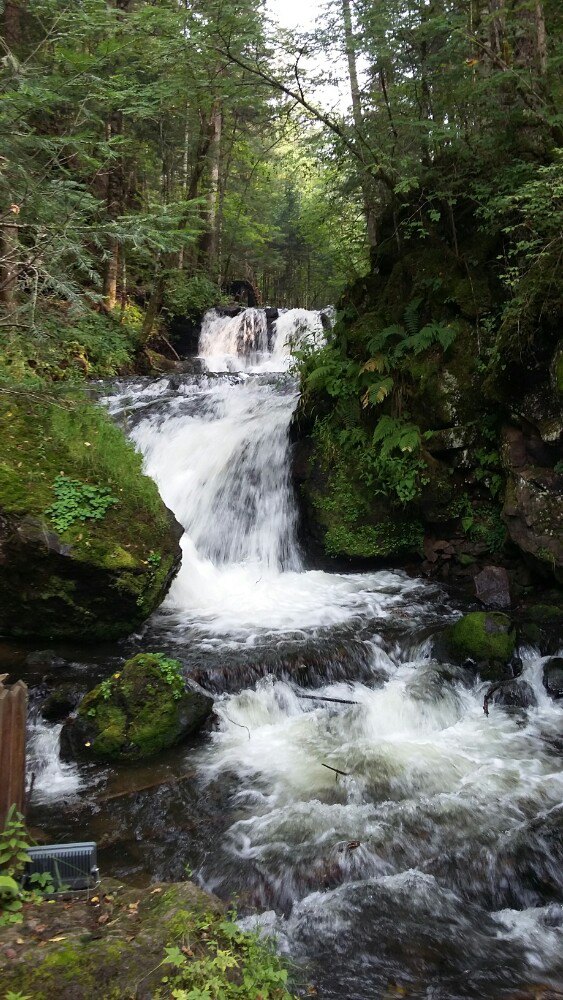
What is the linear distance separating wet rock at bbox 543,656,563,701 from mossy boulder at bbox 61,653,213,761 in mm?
3822

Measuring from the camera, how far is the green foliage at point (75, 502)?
686 centimetres

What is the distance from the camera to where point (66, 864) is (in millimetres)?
2832

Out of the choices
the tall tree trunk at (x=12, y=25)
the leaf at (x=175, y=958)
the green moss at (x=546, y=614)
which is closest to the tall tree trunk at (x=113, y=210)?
the tall tree trunk at (x=12, y=25)

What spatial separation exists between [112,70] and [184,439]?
854 centimetres

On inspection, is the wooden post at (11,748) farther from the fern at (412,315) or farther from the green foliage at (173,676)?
the fern at (412,315)

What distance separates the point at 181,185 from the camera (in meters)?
25.4

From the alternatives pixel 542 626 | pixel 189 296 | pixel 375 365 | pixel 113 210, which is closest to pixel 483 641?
pixel 542 626

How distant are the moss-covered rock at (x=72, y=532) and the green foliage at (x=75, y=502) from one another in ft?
0.04

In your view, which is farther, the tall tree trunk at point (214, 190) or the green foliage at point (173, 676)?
the tall tree trunk at point (214, 190)

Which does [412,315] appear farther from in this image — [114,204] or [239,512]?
[114,204]

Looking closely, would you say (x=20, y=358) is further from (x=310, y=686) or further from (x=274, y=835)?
(x=274, y=835)

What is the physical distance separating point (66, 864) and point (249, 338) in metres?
18.9

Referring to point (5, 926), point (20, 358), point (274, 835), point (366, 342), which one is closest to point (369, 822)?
point (274, 835)

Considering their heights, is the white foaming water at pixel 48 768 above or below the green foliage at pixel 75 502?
below
